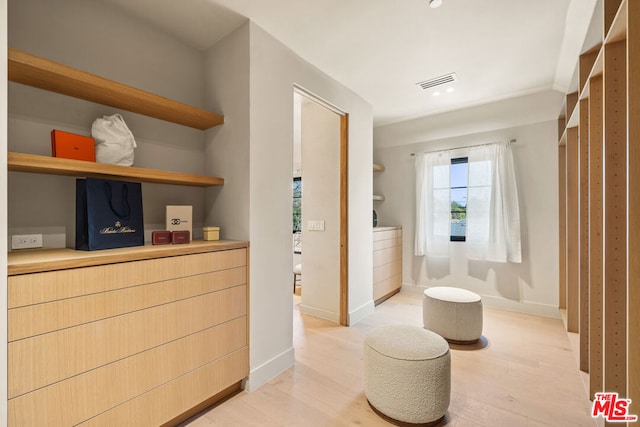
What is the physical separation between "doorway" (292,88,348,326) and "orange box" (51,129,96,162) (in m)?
1.98

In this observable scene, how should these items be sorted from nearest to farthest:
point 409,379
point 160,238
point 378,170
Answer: point 409,379 → point 160,238 → point 378,170

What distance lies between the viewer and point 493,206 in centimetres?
359

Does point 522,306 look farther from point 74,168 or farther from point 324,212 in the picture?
point 74,168

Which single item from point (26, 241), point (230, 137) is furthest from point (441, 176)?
point (26, 241)

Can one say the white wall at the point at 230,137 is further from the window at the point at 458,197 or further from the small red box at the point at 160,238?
the window at the point at 458,197

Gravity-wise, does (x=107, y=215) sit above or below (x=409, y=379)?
above

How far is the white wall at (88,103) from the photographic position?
5.06ft

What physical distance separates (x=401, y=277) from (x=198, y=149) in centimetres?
338

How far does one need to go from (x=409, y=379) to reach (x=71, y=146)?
2.21m

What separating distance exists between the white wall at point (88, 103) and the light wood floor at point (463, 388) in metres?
1.38

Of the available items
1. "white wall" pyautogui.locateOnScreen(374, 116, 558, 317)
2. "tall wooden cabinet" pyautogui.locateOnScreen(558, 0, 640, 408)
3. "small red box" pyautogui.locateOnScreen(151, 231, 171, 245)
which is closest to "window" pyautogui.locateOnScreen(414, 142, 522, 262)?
"white wall" pyautogui.locateOnScreen(374, 116, 558, 317)

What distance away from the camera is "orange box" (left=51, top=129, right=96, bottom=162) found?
1.49 metres

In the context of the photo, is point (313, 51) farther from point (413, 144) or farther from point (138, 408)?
point (138, 408)

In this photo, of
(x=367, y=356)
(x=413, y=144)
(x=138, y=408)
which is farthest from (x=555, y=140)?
(x=138, y=408)
